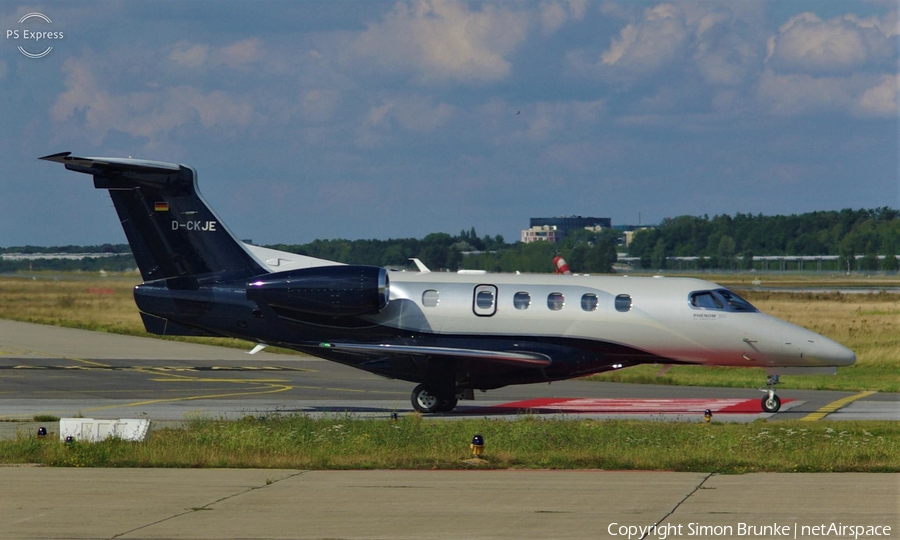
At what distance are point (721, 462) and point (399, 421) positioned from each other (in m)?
7.08

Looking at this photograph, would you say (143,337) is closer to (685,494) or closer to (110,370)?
(110,370)

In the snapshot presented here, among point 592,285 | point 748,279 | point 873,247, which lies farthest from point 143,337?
point 873,247

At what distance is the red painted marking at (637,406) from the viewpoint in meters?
26.2

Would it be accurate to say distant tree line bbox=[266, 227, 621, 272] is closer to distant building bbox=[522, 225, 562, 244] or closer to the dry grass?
the dry grass

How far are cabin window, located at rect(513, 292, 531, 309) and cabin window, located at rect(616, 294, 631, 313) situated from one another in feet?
Answer: 6.72

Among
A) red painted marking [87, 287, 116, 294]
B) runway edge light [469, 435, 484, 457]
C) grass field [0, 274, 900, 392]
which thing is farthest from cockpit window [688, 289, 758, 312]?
red painted marking [87, 287, 116, 294]

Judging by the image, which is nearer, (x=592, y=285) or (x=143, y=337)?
(x=592, y=285)

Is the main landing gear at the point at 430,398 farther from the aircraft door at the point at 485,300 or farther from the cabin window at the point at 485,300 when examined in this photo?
the cabin window at the point at 485,300

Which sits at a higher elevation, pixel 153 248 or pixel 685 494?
pixel 153 248

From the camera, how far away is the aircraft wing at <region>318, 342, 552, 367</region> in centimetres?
2472

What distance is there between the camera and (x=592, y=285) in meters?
25.5

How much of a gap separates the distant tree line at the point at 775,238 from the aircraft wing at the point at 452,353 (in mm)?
84055

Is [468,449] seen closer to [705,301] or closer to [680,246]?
[705,301]

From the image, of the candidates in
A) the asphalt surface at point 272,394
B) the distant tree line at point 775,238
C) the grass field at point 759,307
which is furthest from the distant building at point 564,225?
the asphalt surface at point 272,394
